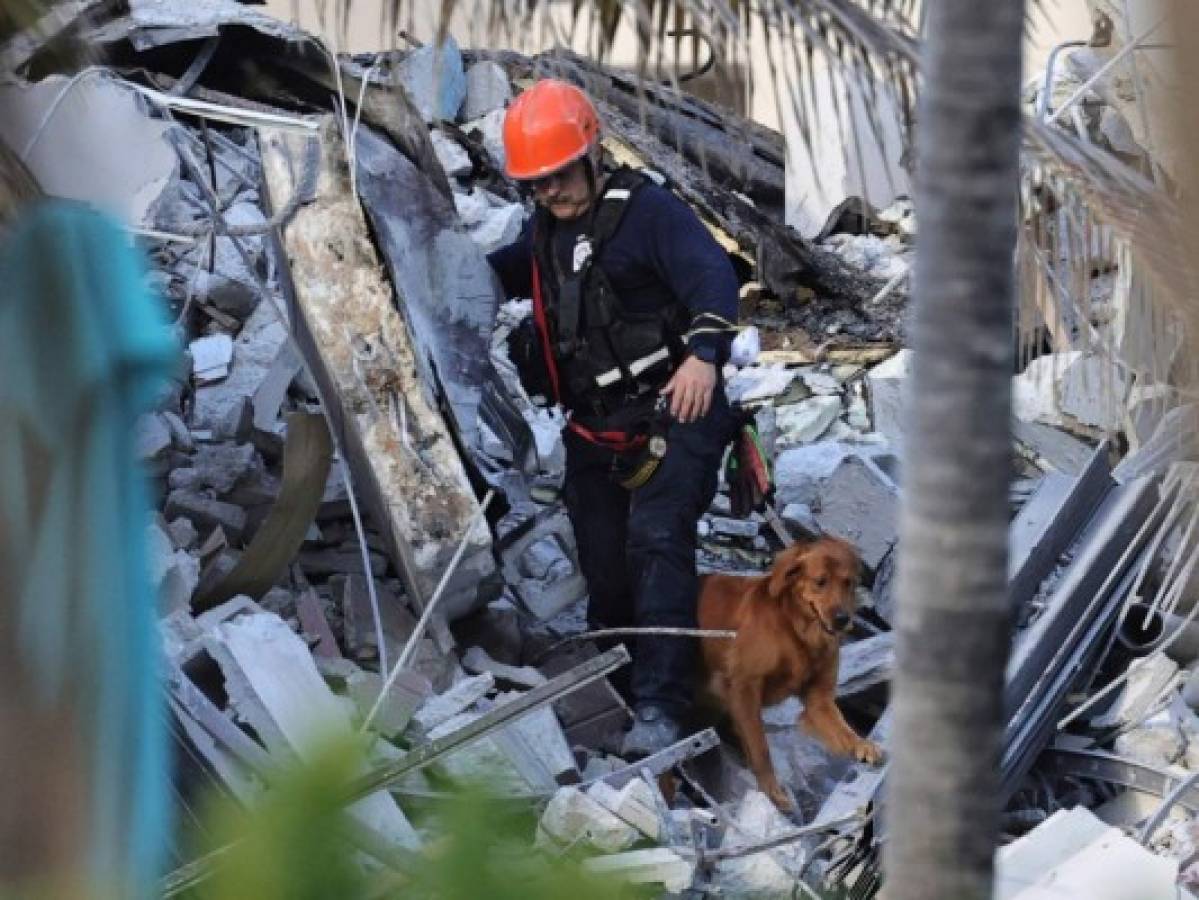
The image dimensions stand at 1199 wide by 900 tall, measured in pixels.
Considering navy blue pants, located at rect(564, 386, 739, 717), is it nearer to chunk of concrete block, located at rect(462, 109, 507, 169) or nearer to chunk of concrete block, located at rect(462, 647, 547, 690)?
chunk of concrete block, located at rect(462, 647, 547, 690)

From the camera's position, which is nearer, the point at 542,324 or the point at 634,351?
the point at 634,351

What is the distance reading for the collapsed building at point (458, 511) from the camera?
6.44 m

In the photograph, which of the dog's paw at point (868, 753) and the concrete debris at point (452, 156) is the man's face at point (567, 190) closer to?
the dog's paw at point (868, 753)

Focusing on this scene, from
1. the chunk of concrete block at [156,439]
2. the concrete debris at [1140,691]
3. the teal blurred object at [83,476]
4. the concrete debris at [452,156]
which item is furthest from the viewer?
the concrete debris at [452,156]

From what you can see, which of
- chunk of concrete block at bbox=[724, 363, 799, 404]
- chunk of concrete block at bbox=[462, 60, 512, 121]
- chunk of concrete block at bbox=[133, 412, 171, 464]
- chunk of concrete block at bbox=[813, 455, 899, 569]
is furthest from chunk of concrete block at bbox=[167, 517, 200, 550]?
chunk of concrete block at bbox=[462, 60, 512, 121]

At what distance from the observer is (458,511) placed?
725 centimetres

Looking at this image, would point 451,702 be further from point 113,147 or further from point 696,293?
point 113,147

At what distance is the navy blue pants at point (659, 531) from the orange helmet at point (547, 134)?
3.11 feet

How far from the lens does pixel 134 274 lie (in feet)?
9.74

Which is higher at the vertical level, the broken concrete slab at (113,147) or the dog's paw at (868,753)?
the broken concrete slab at (113,147)

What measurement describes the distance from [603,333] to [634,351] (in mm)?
122

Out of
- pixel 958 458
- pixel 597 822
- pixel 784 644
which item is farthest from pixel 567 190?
pixel 958 458

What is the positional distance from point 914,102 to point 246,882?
3834mm

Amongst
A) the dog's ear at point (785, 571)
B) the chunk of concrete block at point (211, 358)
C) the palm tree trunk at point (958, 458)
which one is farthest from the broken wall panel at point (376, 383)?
the palm tree trunk at point (958, 458)
